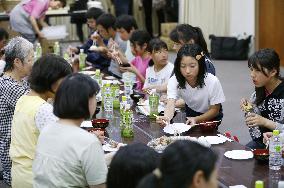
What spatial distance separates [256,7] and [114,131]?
6598 millimetres

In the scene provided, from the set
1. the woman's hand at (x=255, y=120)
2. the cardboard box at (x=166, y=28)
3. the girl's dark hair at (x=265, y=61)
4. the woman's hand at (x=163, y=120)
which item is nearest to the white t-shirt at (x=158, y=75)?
the woman's hand at (x=163, y=120)

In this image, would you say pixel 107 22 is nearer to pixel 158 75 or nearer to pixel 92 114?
pixel 158 75

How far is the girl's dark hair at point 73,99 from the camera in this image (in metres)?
2.65

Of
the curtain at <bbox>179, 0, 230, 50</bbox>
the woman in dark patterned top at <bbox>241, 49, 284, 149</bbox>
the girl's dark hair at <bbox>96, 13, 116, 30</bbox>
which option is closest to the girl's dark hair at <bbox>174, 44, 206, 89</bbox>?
the woman in dark patterned top at <bbox>241, 49, 284, 149</bbox>

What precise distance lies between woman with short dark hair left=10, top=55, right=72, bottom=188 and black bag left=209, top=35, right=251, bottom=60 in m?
7.21

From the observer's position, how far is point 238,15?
10.4m

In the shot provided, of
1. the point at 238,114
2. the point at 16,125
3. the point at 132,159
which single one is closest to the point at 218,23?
the point at 238,114

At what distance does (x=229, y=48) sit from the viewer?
33.7 feet

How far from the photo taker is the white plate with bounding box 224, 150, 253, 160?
3.28 m

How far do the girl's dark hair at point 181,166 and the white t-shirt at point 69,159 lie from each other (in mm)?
696

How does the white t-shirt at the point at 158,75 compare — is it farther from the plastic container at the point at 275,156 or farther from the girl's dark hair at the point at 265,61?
the plastic container at the point at 275,156

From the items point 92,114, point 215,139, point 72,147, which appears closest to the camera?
point 72,147

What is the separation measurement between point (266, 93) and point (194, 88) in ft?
1.85

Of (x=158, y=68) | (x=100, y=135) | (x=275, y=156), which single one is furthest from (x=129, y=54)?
(x=275, y=156)
